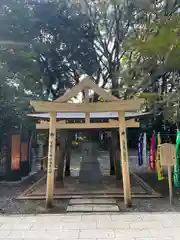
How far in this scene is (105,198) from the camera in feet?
24.0

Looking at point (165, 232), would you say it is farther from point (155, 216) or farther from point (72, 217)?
point (72, 217)

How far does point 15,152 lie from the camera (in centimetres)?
1021

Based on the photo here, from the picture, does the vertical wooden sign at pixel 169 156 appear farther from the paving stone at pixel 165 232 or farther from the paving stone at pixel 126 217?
the paving stone at pixel 165 232

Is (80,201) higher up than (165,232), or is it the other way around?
(80,201)

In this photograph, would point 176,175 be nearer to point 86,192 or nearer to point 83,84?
point 86,192

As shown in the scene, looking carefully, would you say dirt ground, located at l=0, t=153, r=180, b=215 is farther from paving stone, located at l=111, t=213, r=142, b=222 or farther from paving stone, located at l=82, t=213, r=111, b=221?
paving stone, located at l=82, t=213, r=111, b=221

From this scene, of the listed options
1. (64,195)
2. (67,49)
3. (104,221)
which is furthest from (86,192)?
(67,49)

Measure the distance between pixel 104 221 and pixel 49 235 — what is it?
1.19m

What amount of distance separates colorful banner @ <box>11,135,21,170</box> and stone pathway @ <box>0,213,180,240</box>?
4.56 meters

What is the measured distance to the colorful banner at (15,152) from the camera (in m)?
10.1

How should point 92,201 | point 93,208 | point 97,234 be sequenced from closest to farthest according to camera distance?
point 97,234
point 93,208
point 92,201

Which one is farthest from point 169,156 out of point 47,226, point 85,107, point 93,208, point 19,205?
point 19,205

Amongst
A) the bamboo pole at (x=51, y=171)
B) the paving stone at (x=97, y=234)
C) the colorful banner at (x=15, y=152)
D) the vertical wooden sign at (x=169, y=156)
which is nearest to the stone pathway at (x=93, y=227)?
the paving stone at (x=97, y=234)

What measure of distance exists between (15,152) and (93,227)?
6.04 m
